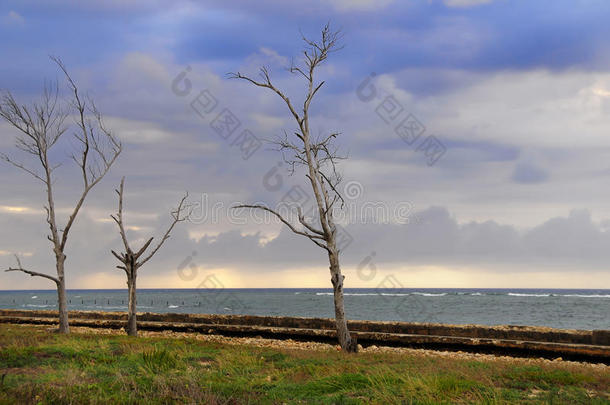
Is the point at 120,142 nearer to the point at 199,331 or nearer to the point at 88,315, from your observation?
the point at 199,331

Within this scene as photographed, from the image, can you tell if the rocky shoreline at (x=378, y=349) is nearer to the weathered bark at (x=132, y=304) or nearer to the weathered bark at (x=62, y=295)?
the weathered bark at (x=132, y=304)

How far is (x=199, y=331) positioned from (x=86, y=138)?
10.7 meters

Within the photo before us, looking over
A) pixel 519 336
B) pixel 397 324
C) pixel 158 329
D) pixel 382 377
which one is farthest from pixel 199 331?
pixel 382 377

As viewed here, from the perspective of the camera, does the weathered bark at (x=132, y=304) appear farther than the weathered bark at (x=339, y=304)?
Yes

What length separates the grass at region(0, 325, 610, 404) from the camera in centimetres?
911

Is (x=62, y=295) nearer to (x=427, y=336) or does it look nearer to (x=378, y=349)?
(x=378, y=349)

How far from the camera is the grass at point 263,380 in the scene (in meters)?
9.11

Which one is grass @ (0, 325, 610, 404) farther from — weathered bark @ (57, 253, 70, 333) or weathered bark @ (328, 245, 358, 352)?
weathered bark @ (57, 253, 70, 333)

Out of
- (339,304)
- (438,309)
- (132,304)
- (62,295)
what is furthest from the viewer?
(438,309)

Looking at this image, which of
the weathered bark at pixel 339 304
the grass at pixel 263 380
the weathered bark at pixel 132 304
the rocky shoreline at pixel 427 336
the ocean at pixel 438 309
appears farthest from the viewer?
the ocean at pixel 438 309

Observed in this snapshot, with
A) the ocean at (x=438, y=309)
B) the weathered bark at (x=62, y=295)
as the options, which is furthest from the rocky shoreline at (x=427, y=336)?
the ocean at (x=438, y=309)

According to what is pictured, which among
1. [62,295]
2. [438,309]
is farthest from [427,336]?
[438,309]

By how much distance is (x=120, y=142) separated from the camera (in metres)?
26.6

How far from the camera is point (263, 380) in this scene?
11070mm
